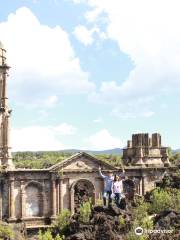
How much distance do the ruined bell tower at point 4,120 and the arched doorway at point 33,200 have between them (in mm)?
2873

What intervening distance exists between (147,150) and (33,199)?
1395cm

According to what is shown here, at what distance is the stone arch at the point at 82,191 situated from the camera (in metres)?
58.8

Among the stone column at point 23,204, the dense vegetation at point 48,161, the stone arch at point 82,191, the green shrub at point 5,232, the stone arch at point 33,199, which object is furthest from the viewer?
the dense vegetation at point 48,161

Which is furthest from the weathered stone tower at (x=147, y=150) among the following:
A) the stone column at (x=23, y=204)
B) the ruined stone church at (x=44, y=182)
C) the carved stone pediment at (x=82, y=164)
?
the stone column at (x=23, y=204)

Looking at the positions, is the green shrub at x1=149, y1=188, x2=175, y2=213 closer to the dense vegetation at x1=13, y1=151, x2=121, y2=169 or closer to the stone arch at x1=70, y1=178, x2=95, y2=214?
the stone arch at x1=70, y1=178, x2=95, y2=214

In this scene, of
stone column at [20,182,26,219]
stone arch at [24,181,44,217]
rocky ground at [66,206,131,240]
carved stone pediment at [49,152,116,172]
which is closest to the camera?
rocky ground at [66,206,131,240]

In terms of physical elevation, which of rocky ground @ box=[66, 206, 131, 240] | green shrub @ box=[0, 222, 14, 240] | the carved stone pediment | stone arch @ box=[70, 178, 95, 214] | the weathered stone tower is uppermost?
the weathered stone tower

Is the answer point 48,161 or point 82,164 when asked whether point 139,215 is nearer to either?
point 82,164

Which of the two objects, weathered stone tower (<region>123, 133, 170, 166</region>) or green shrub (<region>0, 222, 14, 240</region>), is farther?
weathered stone tower (<region>123, 133, 170, 166</region>)

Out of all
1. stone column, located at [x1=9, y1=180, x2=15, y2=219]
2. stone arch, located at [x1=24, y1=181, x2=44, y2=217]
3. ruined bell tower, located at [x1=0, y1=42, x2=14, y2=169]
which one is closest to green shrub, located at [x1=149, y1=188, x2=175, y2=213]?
stone arch, located at [x1=24, y1=181, x2=44, y2=217]

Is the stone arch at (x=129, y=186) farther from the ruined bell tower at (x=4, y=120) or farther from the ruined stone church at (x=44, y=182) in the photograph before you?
the ruined bell tower at (x=4, y=120)

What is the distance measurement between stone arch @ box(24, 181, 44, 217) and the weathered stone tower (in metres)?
11.3

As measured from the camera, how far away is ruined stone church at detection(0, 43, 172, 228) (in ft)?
185

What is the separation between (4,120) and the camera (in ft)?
190
